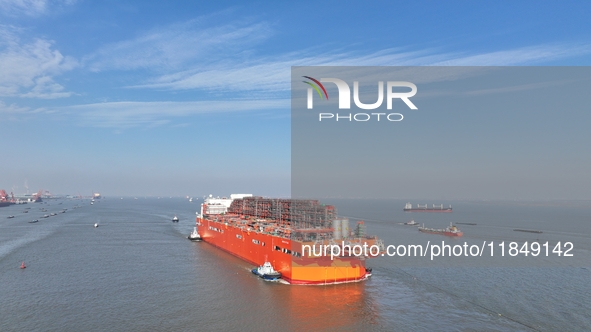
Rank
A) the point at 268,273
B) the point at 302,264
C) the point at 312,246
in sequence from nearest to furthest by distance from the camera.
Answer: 1. the point at 312,246
2. the point at 302,264
3. the point at 268,273

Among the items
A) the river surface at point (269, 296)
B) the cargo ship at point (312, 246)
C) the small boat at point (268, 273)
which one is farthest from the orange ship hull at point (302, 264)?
the river surface at point (269, 296)

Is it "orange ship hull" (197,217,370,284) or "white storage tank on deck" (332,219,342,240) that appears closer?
"orange ship hull" (197,217,370,284)

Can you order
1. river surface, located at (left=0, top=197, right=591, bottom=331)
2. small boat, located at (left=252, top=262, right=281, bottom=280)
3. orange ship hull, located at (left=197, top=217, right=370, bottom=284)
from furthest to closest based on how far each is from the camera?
small boat, located at (left=252, top=262, right=281, bottom=280) → orange ship hull, located at (left=197, top=217, right=370, bottom=284) → river surface, located at (left=0, top=197, right=591, bottom=331)

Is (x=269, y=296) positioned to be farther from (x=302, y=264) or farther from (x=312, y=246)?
(x=312, y=246)

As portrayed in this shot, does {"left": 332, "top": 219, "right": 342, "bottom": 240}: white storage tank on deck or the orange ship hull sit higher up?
{"left": 332, "top": 219, "right": 342, "bottom": 240}: white storage tank on deck

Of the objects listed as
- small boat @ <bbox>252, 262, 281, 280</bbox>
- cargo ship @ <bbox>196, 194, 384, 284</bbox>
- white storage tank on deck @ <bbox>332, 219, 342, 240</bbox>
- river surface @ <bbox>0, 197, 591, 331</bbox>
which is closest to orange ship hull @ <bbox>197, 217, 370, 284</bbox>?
cargo ship @ <bbox>196, 194, 384, 284</bbox>

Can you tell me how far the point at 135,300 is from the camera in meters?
25.9

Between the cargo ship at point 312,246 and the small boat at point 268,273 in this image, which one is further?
the small boat at point 268,273

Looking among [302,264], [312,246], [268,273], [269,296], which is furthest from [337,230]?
[269,296]

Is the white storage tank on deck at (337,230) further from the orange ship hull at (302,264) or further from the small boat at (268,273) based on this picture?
the small boat at (268,273)

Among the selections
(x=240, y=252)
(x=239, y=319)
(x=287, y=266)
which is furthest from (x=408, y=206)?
(x=239, y=319)

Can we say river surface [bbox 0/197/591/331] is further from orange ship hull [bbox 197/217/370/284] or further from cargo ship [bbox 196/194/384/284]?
cargo ship [bbox 196/194/384/284]

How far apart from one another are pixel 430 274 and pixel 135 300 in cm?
2342

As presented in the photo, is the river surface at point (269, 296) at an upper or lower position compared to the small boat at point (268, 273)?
lower
